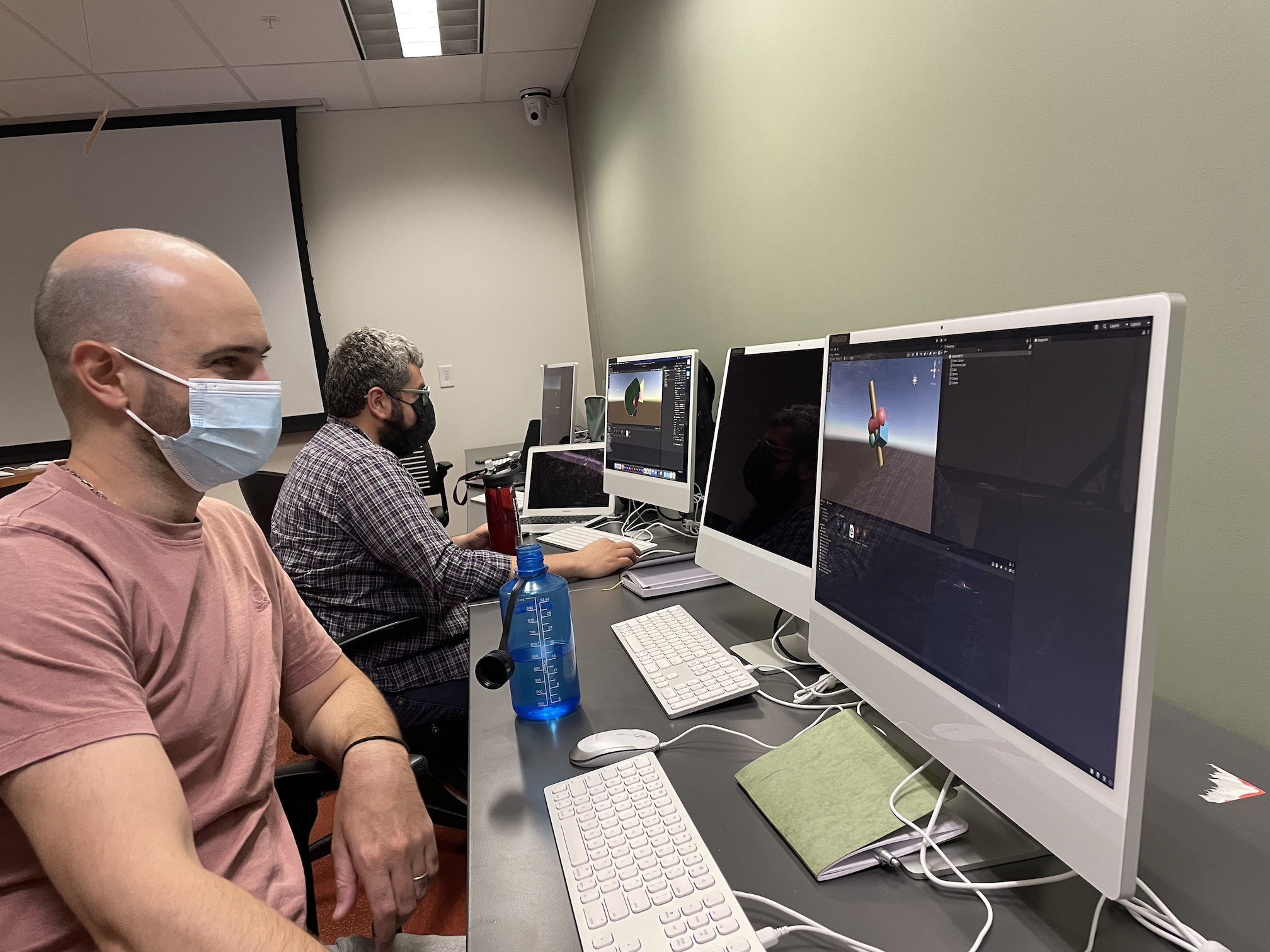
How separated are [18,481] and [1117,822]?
471 centimetres

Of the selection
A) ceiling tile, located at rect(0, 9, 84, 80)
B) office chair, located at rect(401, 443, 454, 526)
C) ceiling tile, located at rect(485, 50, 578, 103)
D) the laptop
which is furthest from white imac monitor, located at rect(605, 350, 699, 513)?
ceiling tile, located at rect(0, 9, 84, 80)

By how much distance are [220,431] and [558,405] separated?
249 cm

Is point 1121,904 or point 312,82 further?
point 312,82

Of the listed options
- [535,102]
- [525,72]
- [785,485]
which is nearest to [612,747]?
[785,485]

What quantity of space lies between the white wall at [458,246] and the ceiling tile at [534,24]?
0.79 metres

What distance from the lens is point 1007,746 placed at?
603 millimetres

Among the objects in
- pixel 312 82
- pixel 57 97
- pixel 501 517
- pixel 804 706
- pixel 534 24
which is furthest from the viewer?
pixel 312 82

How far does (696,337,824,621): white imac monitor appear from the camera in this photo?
44.4 inches

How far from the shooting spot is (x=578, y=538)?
6.94 feet

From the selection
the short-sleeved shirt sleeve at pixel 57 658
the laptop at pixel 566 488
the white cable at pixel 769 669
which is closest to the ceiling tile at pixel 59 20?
the laptop at pixel 566 488

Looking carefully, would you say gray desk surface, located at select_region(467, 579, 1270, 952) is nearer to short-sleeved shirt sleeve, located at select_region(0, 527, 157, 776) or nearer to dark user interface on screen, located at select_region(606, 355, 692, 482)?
short-sleeved shirt sleeve, located at select_region(0, 527, 157, 776)

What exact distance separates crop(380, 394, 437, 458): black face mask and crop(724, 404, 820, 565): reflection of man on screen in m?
1.17

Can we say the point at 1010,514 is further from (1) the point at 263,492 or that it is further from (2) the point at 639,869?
(1) the point at 263,492

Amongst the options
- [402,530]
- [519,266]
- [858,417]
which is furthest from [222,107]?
[858,417]
